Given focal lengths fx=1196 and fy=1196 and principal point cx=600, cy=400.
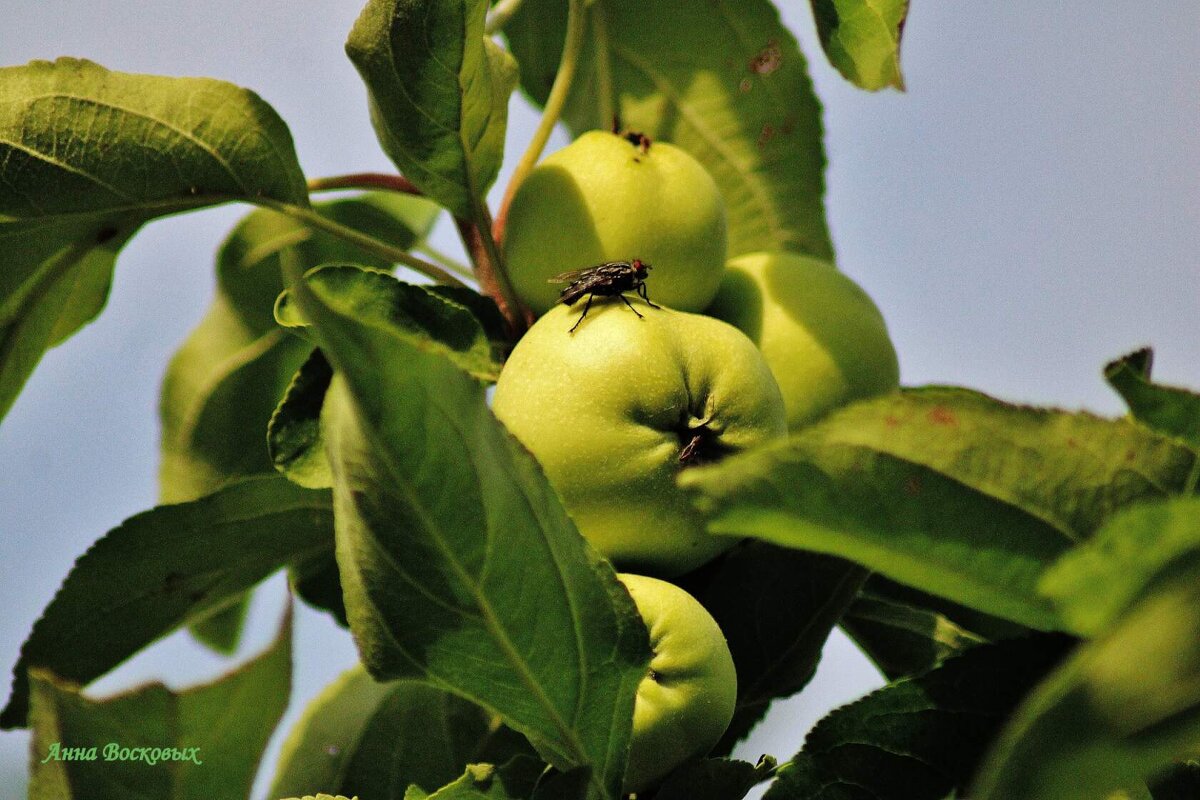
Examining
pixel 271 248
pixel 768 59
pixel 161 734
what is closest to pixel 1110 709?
pixel 161 734

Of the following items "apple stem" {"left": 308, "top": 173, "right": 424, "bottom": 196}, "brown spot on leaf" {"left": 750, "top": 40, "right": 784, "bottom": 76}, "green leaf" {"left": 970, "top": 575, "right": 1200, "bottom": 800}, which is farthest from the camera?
"brown spot on leaf" {"left": 750, "top": 40, "right": 784, "bottom": 76}

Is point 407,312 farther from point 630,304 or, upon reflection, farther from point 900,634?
point 900,634

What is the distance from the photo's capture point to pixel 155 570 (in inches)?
45.4

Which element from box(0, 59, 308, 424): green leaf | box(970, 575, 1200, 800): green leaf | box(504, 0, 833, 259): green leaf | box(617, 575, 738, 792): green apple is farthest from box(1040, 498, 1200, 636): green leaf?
box(504, 0, 833, 259): green leaf

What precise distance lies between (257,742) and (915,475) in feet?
1.51

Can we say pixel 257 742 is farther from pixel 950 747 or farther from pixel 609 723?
pixel 950 747

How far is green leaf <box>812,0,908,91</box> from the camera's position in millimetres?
1011

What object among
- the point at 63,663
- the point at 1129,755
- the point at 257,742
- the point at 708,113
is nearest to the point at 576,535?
the point at 257,742

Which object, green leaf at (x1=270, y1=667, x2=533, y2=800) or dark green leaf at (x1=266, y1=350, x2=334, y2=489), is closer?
dark green leaf at (x1=266, y1=350, x2=334, y2=489)

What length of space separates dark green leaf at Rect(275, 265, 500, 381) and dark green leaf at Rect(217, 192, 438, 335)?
508 mm

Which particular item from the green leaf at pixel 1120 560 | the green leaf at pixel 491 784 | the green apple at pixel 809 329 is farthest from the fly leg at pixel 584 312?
the green leaf at pixel 1120 560

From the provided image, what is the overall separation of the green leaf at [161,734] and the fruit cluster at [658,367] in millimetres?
240

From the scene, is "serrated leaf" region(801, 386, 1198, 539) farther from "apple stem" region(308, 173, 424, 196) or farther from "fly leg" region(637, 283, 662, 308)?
"apple stem" region(308, 173, 424, 196)

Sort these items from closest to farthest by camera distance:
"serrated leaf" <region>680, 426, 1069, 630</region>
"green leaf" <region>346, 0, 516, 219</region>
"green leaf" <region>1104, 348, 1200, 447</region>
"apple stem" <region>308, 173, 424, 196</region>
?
"serrated leaf" <region>680, 426, 1069, 630</region> < "green leaf" <region>1104, 348, 1200, 447</region> < "green leaf" <region>346, 0, 516, 219</region> < "apple stem" <region>308, 173, 424, 196</region>
